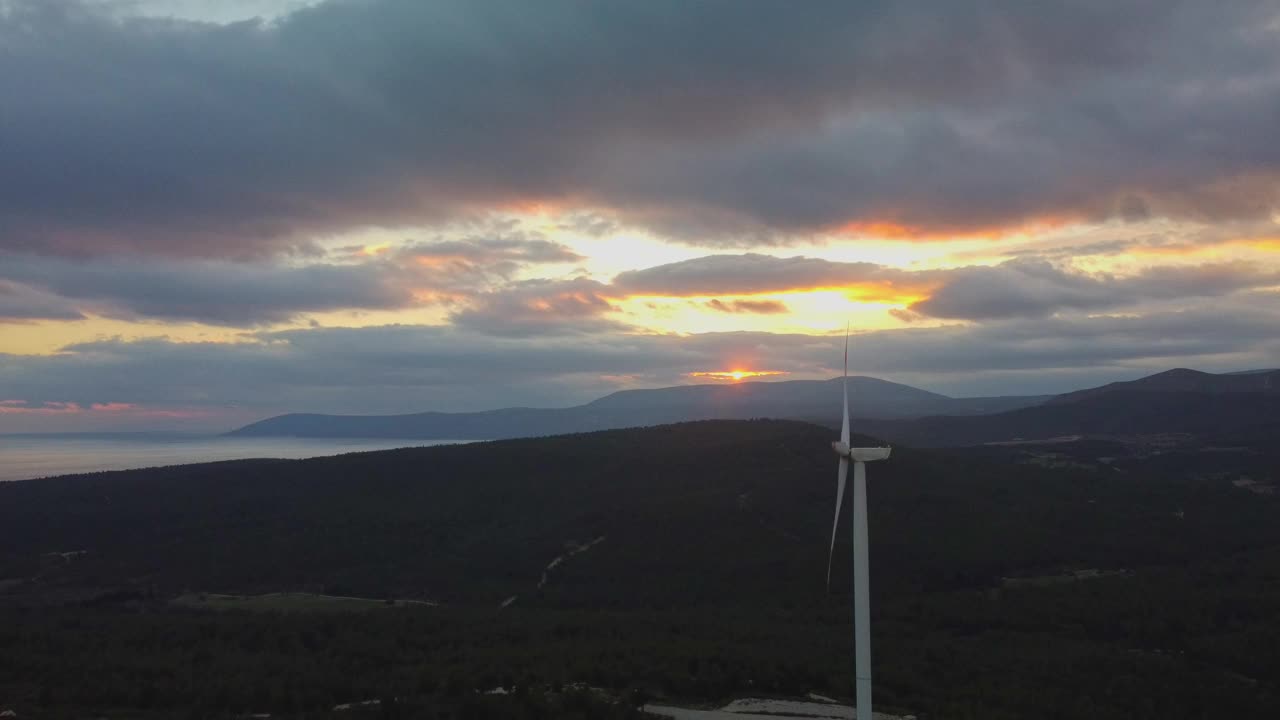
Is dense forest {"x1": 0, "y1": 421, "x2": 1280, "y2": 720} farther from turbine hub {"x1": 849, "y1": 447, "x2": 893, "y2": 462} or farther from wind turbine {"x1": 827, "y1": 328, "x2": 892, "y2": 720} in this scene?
turbine hub {"x1": 849, "y1": 447, "x2": 893, "y2": 462}

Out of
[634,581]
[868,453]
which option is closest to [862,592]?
[868,453]

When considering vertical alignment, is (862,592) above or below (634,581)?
above

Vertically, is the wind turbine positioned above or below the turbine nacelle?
below

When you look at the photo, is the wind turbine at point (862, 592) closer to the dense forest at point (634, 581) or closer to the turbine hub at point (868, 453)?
the turbine hub at point (868, 453)

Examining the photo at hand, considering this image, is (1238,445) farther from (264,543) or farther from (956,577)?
(264,543)

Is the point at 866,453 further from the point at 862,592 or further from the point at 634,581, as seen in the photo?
the point at 634,581

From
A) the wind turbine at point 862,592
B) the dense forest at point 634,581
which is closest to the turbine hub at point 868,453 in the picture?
the wind turbine at point 862,592

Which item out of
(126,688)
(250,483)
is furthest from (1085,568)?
(250,483)

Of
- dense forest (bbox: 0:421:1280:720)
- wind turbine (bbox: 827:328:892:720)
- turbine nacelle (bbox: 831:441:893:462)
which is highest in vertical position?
turbine nacelle (bbox: 831:441:893:462)

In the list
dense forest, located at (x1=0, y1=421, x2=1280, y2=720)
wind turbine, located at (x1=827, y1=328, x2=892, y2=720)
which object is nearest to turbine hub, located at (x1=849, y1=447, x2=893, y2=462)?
wind turbine, located at (x1=827, y1=328, x2=892, y2=720)
